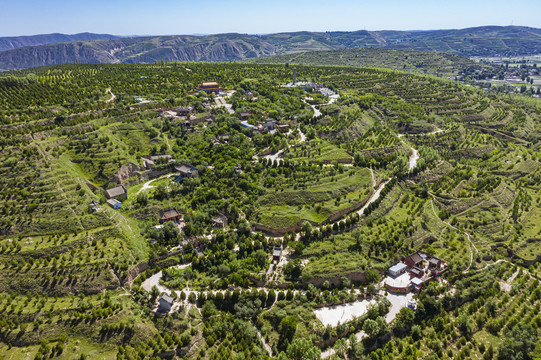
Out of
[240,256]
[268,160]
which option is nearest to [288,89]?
[268,160]

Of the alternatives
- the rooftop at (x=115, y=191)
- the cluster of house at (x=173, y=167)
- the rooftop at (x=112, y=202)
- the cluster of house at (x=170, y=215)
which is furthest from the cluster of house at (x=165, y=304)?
the cluster of house at (x=173, y=167)

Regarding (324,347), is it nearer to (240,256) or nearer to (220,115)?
(240,256)

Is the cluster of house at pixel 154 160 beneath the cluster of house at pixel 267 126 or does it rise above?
beneath

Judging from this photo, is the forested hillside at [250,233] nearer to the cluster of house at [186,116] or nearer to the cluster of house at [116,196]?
the cluster of house at [116,196]

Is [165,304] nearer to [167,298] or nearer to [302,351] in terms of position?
[167,298]

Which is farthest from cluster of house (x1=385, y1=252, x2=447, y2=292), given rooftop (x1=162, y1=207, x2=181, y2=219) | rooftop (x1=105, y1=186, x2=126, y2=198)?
rooftop (x1=105, y1=186, x2=126, y2=198)
